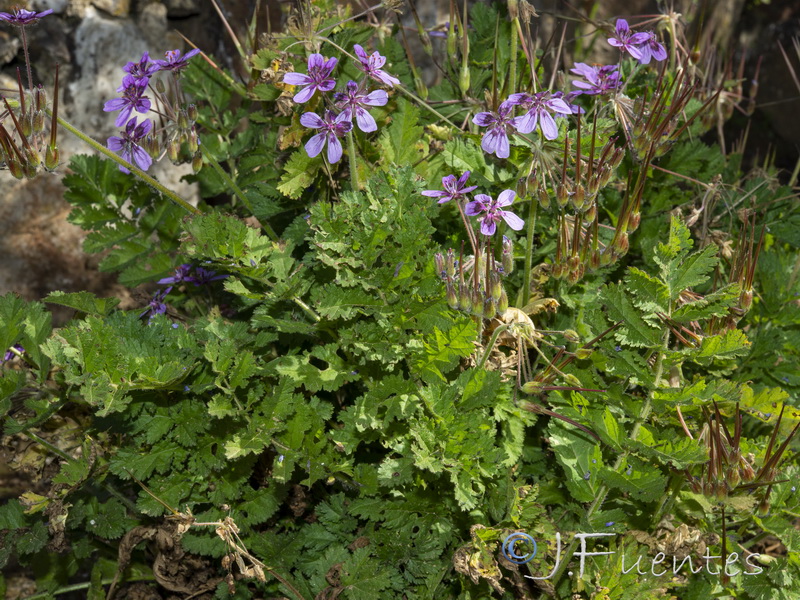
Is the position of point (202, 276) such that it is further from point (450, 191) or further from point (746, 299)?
point (746, 299)

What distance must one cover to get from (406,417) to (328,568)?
46cm

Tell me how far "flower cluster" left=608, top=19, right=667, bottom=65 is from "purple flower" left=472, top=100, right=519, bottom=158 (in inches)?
18.4

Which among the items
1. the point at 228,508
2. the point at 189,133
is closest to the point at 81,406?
the point at 228,508

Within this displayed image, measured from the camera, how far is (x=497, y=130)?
199cm

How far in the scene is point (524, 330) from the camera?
6.39ft

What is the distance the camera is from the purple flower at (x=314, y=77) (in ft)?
6.23

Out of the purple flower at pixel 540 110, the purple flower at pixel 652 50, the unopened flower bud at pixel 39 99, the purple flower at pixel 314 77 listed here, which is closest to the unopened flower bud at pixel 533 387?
the purple flower at pixel 540 110

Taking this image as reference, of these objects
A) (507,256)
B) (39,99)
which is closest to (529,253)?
(507,256)

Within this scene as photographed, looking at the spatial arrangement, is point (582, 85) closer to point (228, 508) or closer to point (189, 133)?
point (189, 133)

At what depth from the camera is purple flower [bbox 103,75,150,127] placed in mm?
2104

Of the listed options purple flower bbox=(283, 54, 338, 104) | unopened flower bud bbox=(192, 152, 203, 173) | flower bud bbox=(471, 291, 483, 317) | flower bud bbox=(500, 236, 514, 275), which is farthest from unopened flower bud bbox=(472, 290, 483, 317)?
unopened flower bud bbox=(192, 152, 203, 173)

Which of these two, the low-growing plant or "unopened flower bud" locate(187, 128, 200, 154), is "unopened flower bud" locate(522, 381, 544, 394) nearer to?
the low-growing plant

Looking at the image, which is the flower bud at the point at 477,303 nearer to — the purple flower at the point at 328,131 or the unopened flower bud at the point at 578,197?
the unopened flower bud at the point at 578,197

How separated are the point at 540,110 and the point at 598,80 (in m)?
0.38
